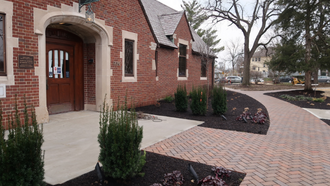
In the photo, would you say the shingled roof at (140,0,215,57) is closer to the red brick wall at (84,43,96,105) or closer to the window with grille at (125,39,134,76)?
the window with grille at (125,39,134,76)

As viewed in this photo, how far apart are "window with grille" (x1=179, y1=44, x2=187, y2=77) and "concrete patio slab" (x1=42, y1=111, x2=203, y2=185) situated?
316 inches

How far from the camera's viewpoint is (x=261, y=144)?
5402 mm

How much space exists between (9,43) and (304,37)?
75.2 feet

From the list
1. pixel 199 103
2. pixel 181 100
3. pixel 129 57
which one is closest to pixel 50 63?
pixel 129 57

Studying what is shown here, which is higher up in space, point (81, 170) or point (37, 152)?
point (37, 152)

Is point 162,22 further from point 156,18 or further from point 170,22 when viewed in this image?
point 170,22

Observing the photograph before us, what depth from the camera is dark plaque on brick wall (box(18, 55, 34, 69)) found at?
6020 mm

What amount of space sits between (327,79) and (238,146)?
48711 mm

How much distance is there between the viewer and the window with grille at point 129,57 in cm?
992

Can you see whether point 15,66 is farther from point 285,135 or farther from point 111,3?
point 285,135

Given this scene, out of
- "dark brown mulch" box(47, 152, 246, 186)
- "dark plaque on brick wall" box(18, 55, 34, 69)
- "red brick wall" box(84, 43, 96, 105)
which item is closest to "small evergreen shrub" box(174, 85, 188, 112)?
"red brick wall" box(84, 43, 96, 105)

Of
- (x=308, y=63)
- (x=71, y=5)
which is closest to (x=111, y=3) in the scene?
(x=71, y=5)

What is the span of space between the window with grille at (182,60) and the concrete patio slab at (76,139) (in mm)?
8038

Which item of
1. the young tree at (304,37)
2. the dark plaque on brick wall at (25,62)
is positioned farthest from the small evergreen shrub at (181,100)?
the young tree at (304,37)
